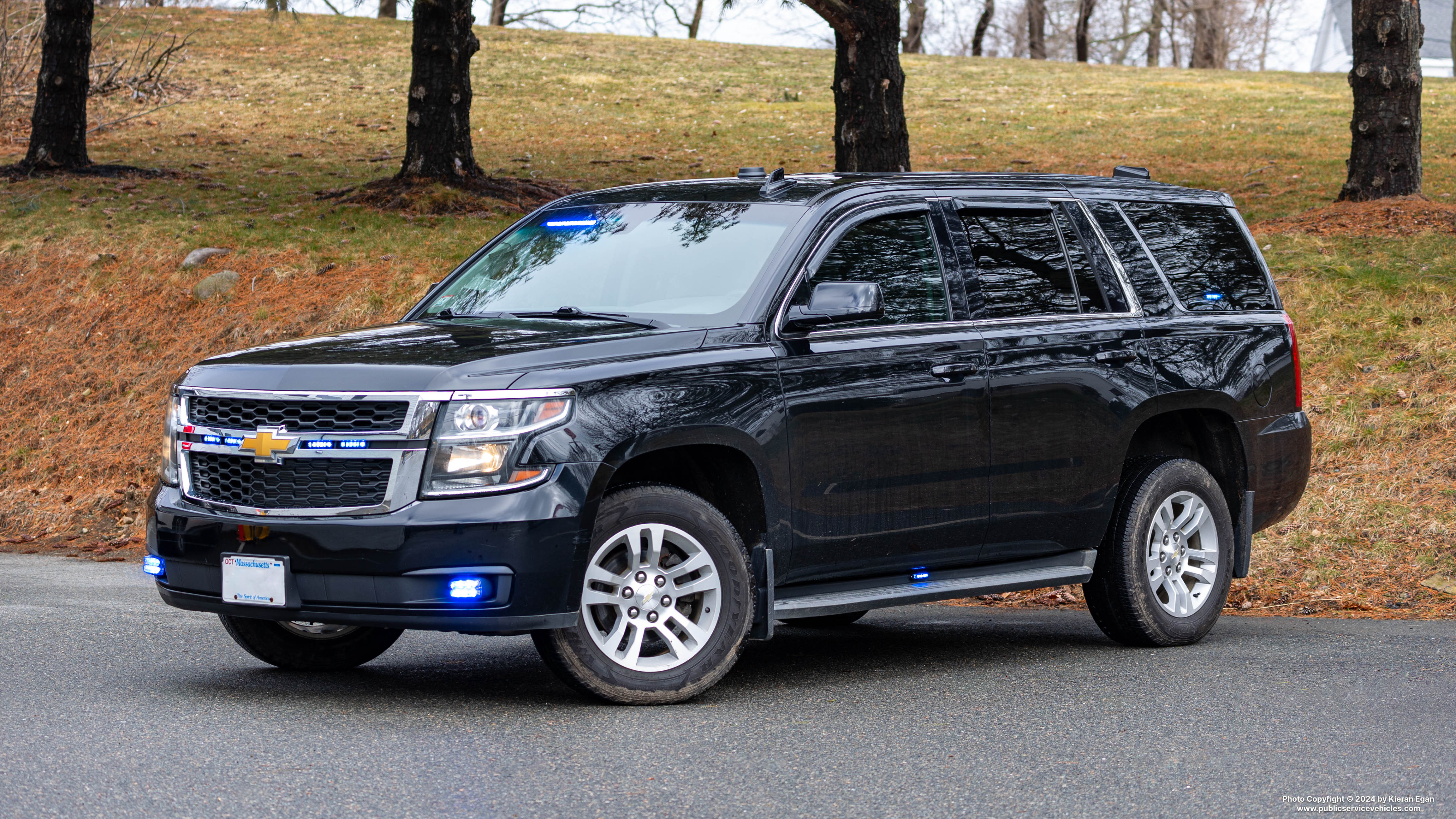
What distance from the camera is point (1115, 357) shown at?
23.2 ft

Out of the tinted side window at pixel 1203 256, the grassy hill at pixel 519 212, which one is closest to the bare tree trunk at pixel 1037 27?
the grassy hill at pixel 519 212

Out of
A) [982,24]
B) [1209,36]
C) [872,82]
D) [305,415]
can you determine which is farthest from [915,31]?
[305,415]

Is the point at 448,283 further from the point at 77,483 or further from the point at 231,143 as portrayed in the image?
the point at 231,143

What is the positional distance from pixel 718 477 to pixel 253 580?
175 cm

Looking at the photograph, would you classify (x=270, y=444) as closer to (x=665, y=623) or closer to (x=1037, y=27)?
(x=665, y=623)

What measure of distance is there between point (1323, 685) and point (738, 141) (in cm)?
2124

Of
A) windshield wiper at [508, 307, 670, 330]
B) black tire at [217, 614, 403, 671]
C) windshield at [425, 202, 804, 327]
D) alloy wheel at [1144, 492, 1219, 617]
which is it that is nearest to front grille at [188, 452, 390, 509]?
black tire at [217, 614, 403, 671]

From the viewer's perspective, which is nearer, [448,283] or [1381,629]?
[448,283]

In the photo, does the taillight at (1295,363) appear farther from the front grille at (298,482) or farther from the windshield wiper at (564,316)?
the front grille at (298,482)

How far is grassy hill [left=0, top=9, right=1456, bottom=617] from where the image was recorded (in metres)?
11.0

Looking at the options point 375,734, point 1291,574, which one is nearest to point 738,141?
point 1291,574

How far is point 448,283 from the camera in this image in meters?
7.19

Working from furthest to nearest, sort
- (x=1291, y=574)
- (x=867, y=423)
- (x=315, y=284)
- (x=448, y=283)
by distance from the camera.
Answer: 1. (x=315, y=284)
2. (x=1291, y=574)
3. (x=448, y=283)
4. (x=867, y=423)

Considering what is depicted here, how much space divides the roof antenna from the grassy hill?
3.99 m
